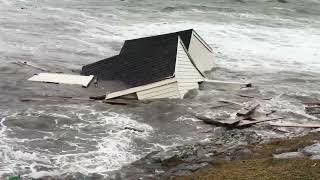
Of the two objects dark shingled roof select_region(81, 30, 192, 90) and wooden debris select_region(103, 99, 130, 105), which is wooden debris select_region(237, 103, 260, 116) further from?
wooden debris select_region(103, 99, 130, 105)

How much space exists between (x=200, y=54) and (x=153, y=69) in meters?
4.31

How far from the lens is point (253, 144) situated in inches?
508

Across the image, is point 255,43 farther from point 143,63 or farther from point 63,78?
point 63,78

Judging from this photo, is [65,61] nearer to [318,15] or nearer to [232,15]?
[232,15]

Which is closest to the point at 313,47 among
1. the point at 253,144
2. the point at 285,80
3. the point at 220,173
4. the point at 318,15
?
the point at 285,80

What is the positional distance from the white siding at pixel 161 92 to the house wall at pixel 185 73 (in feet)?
0.75

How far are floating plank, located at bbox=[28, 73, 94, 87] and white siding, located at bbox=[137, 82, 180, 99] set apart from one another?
251 cm

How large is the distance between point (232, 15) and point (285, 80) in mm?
22619

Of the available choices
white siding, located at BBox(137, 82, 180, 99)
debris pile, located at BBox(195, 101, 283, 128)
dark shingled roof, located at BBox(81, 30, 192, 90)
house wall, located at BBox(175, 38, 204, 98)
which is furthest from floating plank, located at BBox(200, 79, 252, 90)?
debris pile, located at BBox(195, 101, 283, 128)

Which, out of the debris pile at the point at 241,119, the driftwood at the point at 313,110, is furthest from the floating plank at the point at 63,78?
the driftwood at the point at 313,110

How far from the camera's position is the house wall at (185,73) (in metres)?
A: 17.9

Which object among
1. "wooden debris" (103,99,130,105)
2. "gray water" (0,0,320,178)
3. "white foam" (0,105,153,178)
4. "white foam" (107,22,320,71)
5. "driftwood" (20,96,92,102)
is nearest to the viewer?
"white foam" (0,105,153,178)

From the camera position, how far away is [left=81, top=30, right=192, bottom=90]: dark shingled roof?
1806 cm

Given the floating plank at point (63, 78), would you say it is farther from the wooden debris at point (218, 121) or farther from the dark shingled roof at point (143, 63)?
the wooden debris at point (218, 121)
